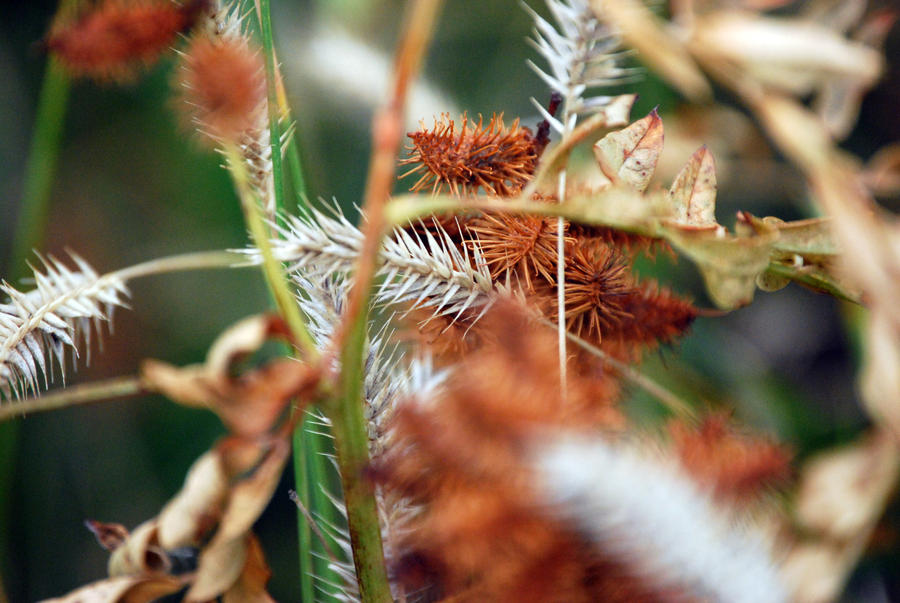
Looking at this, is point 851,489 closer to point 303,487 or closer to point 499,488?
point 499,488

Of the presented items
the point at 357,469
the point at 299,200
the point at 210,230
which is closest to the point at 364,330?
the point at 357,469

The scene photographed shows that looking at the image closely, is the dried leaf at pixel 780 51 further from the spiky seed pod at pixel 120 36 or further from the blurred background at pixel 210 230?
the blurred background at pixel 210 230

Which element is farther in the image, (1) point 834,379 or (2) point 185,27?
(1) point 834,379

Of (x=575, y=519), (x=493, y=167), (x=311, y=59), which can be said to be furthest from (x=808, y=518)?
(x=311, y=59)

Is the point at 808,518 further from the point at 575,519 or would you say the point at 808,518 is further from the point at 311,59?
the point at 311,59

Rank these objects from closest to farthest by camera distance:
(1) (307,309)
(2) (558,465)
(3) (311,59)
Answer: (2) (558,465) < (1) (307,309) < (3) (311,59)

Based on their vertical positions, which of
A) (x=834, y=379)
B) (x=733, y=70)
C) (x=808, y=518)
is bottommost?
(x=834, y=379)

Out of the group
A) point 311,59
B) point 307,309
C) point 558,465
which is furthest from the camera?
point 311,59

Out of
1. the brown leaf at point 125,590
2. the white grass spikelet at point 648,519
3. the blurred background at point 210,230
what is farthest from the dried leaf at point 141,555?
the blurred background at point 210,230
